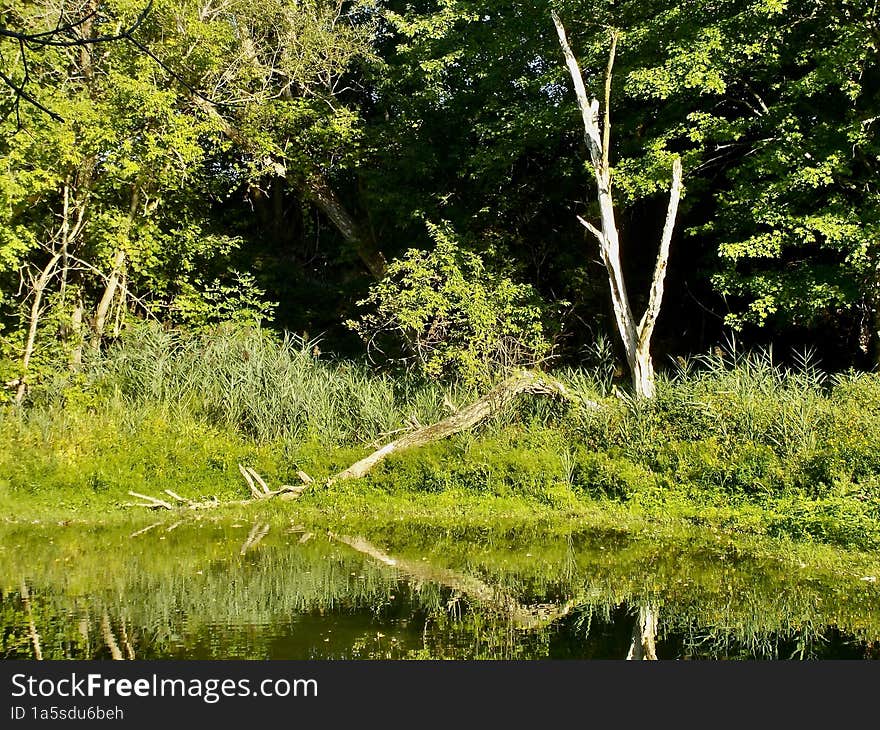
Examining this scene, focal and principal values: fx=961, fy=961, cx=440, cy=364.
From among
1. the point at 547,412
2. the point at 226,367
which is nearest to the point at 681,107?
the point at 547,412

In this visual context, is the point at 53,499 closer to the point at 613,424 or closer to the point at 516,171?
the point at 613,424

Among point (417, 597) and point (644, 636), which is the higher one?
point (417, 597)

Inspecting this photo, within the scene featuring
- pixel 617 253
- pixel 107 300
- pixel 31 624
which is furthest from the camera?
pixel 107 300

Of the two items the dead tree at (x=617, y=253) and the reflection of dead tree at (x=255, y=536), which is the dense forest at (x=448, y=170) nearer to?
the dead tree at (x=617, y=253)

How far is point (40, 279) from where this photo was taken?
14242 mm

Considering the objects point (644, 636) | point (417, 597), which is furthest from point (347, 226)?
point (644, 636)

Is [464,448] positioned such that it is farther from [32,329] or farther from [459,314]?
[32,329]

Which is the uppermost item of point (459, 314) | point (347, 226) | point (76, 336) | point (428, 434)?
point (347, 226)

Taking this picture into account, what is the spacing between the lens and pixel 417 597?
23.7ft

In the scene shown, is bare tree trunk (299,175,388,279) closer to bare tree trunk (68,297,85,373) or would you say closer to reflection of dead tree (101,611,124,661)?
bare tree trunk (68,297,85,373)

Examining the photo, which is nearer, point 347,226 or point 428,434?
point 428,434

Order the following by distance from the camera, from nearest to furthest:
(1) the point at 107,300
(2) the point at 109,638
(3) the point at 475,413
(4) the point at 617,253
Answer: (2) the point at 109,638
(3) the point at 475,413
(4) the point at 617,253
(1) the point at 107,300

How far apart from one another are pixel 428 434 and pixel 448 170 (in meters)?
6.87

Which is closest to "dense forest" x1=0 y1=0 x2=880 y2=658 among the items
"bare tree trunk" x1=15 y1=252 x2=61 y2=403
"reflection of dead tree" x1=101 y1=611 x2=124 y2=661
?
"reflection of dead tree" x1=101 y1=611 x2=124 y2=661
